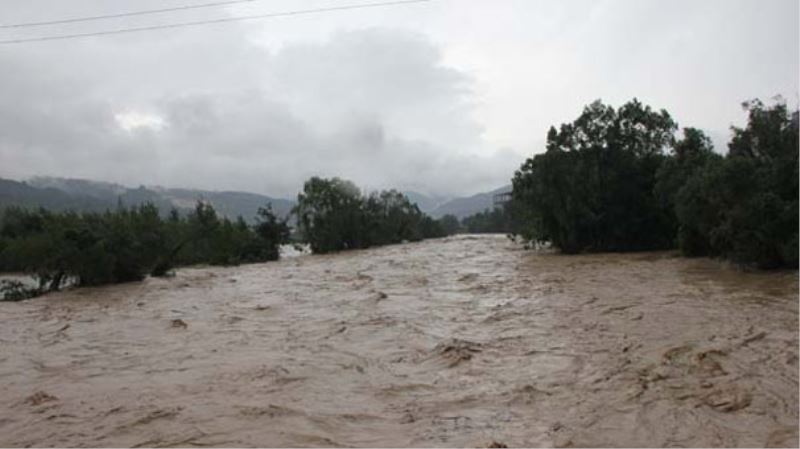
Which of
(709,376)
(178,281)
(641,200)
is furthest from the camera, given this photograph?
(641,200)

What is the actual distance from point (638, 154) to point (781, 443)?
1290 inches

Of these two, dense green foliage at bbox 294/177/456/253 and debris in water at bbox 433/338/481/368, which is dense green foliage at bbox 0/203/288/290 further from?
debris in water at bbox 433/338/481/368

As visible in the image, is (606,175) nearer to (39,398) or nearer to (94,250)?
(94,250)

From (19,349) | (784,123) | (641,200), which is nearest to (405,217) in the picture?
(641,200)

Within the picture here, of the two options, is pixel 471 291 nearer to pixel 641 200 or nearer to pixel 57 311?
pixel 57 311

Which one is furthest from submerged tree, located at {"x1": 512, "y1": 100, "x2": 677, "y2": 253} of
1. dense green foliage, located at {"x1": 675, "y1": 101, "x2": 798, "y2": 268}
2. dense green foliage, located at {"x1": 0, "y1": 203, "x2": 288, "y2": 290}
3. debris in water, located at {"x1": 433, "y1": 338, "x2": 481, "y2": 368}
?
debris in water, located at {"x1": 433, "y1": 338, "x2": 481, "y2": 368}

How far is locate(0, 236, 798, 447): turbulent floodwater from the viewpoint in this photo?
681 cm

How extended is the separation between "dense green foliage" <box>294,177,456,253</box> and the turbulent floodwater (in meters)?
35.9

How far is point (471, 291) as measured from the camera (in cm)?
2052

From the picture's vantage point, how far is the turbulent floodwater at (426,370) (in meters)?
6.81

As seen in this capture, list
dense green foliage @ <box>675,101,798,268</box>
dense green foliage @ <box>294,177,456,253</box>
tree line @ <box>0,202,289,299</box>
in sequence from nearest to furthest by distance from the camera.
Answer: dense green foliage @ <box>675,101,798,268</box> < tree line @ <box>0,202,289,299</box> < dense green foliage @ <box>294,177,456,253</box>

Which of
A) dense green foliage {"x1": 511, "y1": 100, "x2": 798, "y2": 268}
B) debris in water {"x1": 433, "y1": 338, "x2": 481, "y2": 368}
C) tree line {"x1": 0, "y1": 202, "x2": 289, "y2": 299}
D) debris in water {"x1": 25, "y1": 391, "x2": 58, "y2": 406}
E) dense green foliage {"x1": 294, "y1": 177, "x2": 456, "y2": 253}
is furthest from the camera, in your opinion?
dense green foliage {"x1": 294, "y1": 177, "x2": 456, "y2": 253}

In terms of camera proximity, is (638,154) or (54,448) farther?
(638,154)

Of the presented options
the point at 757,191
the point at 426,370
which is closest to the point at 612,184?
the point at 757,191
